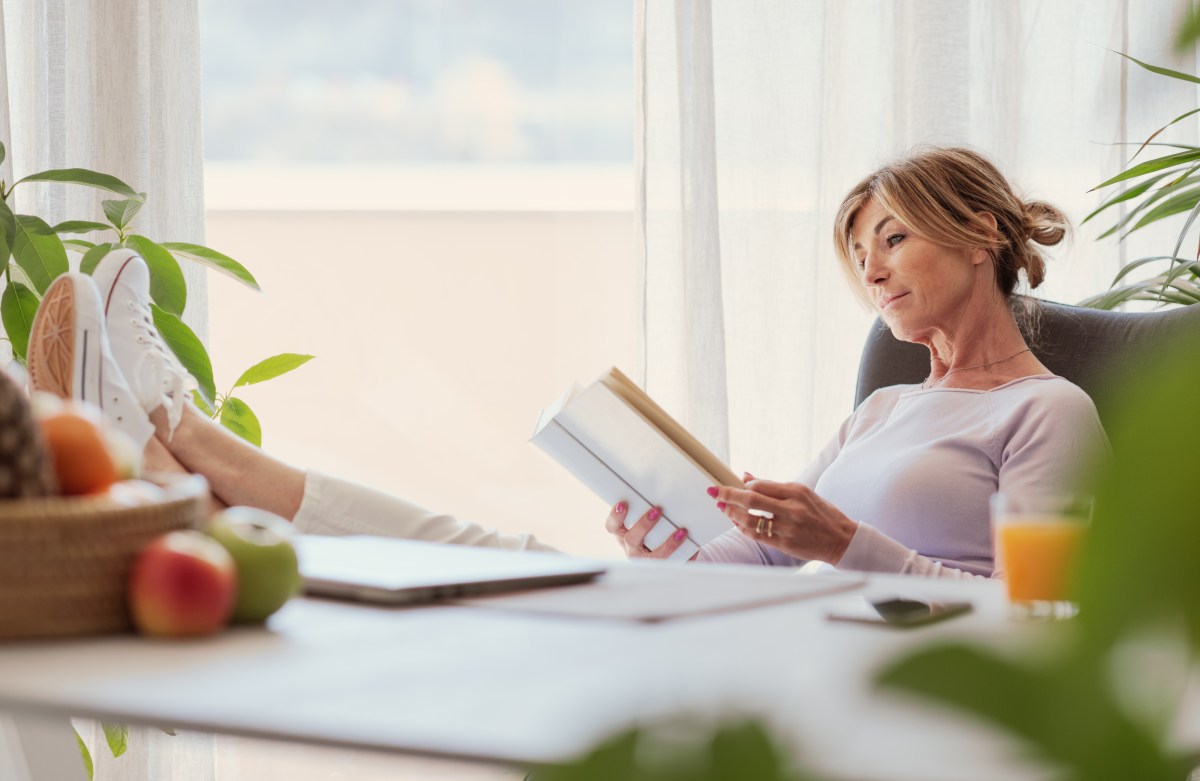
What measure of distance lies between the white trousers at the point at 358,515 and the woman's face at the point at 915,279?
748 mm

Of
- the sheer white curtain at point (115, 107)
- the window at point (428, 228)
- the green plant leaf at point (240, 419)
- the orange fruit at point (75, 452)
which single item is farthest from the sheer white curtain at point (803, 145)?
the orange fruit at point (75, 452)

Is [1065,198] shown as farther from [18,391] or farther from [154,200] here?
[18,391]

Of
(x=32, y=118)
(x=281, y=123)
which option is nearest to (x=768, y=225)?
(x=281, y=123)

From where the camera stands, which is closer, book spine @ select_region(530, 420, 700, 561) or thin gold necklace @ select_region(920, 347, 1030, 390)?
book spine @ select_region(530, 420, 700, 561)

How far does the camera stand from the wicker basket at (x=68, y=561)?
69 cm

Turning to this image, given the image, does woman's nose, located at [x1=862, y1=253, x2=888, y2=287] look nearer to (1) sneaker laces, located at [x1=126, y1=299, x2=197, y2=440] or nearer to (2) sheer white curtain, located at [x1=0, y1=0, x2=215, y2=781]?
(1) sneaker laces, located at [x1=126, y1=299, x2=197, y2=440]

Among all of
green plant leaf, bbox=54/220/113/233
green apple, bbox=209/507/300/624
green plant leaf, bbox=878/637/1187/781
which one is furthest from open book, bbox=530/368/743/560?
green plant leaf, bbox=878/637/1187/781

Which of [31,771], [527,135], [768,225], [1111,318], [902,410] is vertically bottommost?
[31,771]

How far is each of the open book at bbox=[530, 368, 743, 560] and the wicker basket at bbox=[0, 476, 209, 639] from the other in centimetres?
100

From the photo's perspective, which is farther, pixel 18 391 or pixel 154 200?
pixel 154 200

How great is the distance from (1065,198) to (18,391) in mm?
2353

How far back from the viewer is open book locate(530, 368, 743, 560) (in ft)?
5.57

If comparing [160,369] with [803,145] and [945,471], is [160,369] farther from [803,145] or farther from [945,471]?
[803,145]

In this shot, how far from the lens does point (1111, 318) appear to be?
74.9 inches
